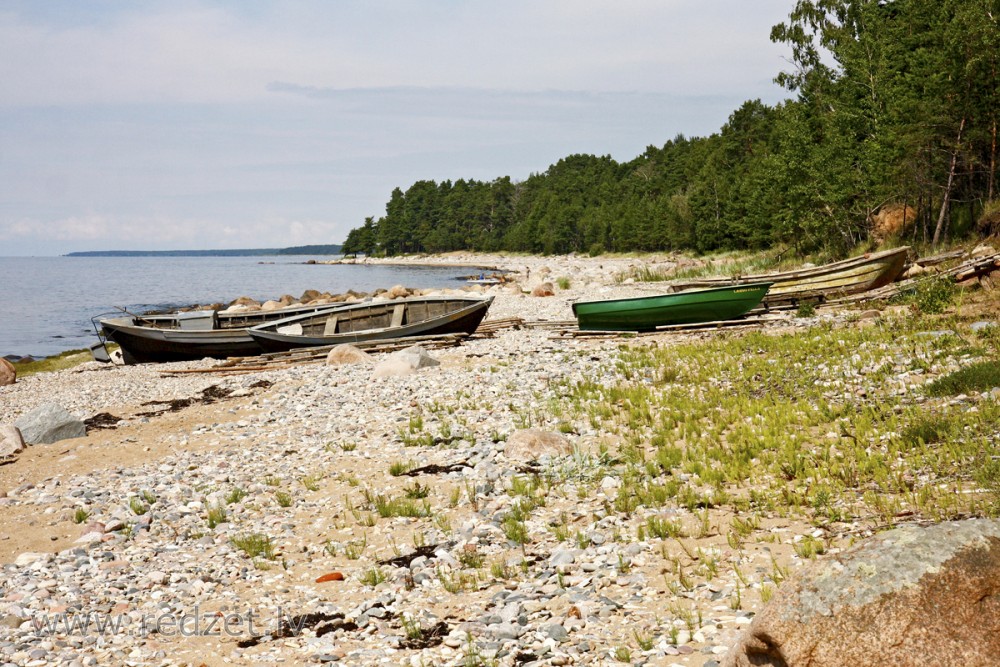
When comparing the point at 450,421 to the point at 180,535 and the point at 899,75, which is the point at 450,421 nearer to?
the point at 180,535

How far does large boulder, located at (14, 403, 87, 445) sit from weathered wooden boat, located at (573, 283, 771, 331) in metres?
15.2

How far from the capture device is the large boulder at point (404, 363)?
20500mm

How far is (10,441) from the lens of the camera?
15930mm

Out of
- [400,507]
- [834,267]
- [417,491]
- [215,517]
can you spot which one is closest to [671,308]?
[834,267]

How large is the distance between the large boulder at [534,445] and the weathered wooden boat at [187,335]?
66.2 feet

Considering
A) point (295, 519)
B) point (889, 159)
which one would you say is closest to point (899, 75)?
point (889, 159)

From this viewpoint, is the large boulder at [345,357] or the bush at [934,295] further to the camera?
the large boulder at [345,357]

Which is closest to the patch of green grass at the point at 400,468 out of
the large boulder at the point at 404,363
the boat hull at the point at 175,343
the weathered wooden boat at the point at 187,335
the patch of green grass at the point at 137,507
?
the patch of green grass at the point at 137,507

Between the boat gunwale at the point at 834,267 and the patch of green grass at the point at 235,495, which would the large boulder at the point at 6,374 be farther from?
the boat gunwale at the point at 834,267

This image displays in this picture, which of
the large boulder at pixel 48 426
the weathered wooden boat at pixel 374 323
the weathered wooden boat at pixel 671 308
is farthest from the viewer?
the weathered wooden boat at pixel 374 323

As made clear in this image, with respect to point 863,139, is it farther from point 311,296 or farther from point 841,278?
point 311,296

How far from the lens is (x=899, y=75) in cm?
3572

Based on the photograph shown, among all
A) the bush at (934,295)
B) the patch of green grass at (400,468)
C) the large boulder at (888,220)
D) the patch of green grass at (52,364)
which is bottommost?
the patch of green grass at (52,364)

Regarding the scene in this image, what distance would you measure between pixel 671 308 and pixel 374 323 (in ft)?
43.0
